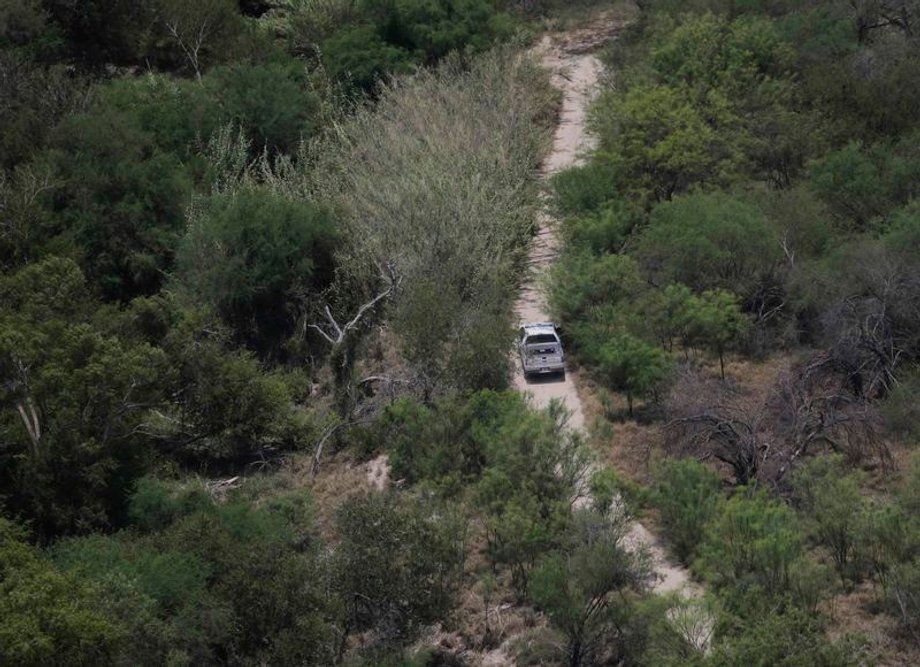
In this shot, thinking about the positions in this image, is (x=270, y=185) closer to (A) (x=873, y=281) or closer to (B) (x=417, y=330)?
(B) (x=417, y=330)

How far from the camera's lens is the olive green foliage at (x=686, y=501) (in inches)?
1372

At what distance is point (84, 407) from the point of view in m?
38.3

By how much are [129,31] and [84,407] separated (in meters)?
29.5

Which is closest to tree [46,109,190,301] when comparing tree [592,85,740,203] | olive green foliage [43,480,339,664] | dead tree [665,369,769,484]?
tree [592,85,740,203]

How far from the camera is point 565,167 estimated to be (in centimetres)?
5384

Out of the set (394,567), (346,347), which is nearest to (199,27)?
(346,347)

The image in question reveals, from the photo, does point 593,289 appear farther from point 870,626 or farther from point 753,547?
point 870,626

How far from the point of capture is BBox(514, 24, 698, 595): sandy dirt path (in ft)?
117

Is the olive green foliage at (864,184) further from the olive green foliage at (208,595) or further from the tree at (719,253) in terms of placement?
the olive green foliage at (208,595)

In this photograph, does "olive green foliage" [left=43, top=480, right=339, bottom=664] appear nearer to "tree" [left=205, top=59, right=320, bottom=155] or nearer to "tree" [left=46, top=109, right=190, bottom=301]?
"tree" [left=46, top=109, right=190, bottom=301]

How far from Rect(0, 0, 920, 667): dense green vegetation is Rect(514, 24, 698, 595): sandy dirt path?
647mm

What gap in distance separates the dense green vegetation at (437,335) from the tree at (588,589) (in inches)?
3.8

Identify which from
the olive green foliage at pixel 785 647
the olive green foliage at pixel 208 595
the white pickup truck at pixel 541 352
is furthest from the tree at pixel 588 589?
the white pickup truck at pixel 541 352

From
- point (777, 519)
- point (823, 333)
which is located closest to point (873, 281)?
point (823, 333)
